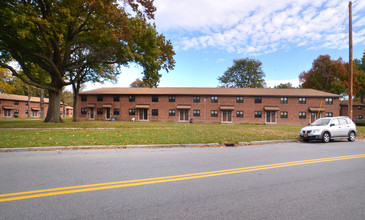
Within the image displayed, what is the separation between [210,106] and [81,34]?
24.8 metres

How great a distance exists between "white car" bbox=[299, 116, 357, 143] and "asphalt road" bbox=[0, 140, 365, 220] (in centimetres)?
545

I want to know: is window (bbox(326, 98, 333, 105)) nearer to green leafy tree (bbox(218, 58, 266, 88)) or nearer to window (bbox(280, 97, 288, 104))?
window (bbox(280, 97, 288, 104))

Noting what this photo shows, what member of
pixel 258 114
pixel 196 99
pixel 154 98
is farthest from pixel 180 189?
pixel 258 114

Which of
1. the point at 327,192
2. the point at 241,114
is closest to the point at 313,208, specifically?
the point at 327,192

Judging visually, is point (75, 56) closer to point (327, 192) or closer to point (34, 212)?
point (34, 212)

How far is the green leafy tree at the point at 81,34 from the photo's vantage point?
45.8 feet

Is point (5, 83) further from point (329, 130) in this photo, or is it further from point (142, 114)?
point (329, 130)

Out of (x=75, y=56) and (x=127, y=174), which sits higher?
(x=75, y=56)

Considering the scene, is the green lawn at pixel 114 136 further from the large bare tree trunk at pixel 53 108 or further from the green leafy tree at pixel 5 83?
the green leafy tree at pixel 5 83

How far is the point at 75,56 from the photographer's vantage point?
25.8m

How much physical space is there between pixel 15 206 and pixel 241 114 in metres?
36.5

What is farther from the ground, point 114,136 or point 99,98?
point 99,98

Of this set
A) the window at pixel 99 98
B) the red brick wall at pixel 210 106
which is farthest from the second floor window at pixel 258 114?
the window at pixel 99 98

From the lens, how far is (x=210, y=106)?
121 ft
